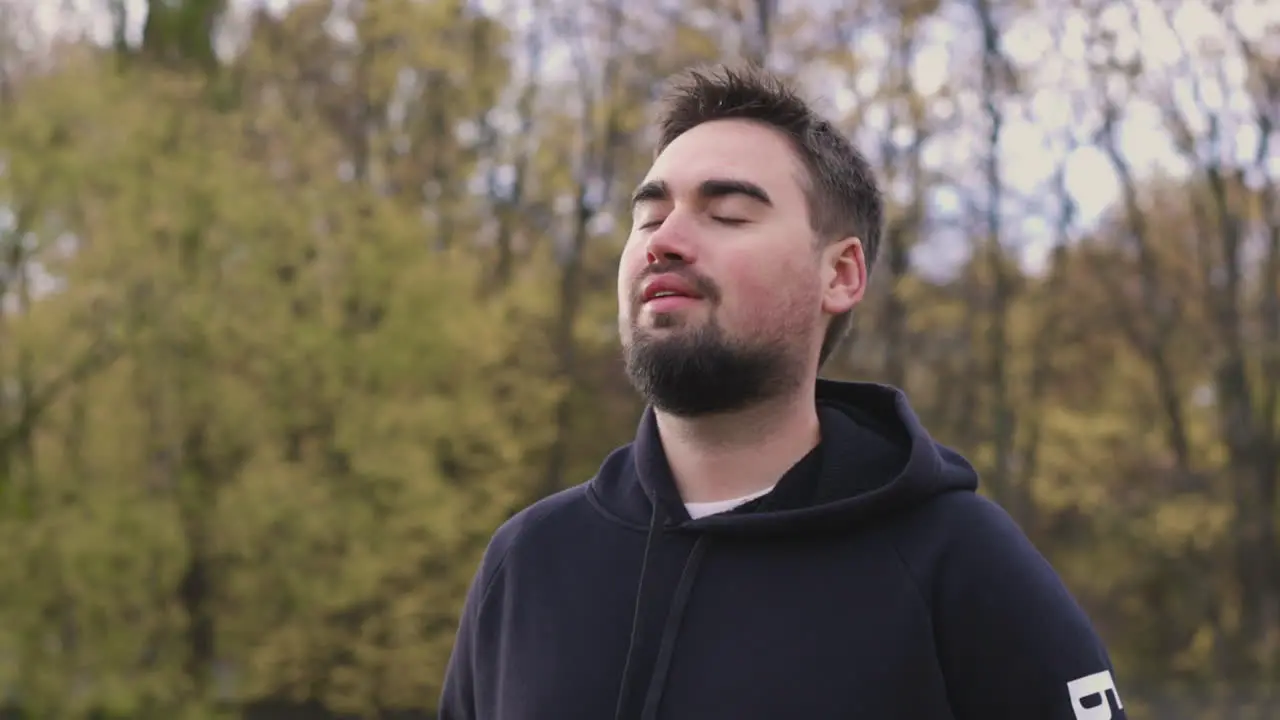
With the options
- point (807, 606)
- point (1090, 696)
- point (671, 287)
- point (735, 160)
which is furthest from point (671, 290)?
point (1090, 696)

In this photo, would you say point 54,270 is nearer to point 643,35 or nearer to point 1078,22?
point 643,35

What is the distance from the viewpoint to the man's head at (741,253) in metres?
1.80

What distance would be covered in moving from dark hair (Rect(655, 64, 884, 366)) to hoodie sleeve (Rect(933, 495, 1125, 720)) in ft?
1.44

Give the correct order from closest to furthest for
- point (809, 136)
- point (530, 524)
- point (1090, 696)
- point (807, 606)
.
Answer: point (1090, 696)
point (807, 606)
point (809, 136)
point (530, 524)

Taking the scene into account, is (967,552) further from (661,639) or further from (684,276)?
(684,276)

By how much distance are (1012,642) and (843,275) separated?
60cm

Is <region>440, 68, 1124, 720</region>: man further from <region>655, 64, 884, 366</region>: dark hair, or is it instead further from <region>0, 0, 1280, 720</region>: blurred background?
<region>0, 0, 1280, 720</region>: blurred background

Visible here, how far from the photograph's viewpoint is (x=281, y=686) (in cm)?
1548

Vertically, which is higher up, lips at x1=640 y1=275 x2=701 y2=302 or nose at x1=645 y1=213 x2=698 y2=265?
nose at x1=645 y1=213 x2=698 y2=265

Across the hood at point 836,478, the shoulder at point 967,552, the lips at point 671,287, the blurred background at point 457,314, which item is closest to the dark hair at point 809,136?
the hood at point 836,478

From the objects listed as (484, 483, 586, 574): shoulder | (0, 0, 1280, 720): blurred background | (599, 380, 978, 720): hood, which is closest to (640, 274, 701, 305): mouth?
(599, 380, 978, 720): hood

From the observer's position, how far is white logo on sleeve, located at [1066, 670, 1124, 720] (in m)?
1.57

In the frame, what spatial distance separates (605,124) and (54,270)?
732 centimetres

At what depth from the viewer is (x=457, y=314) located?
16.1 meters
